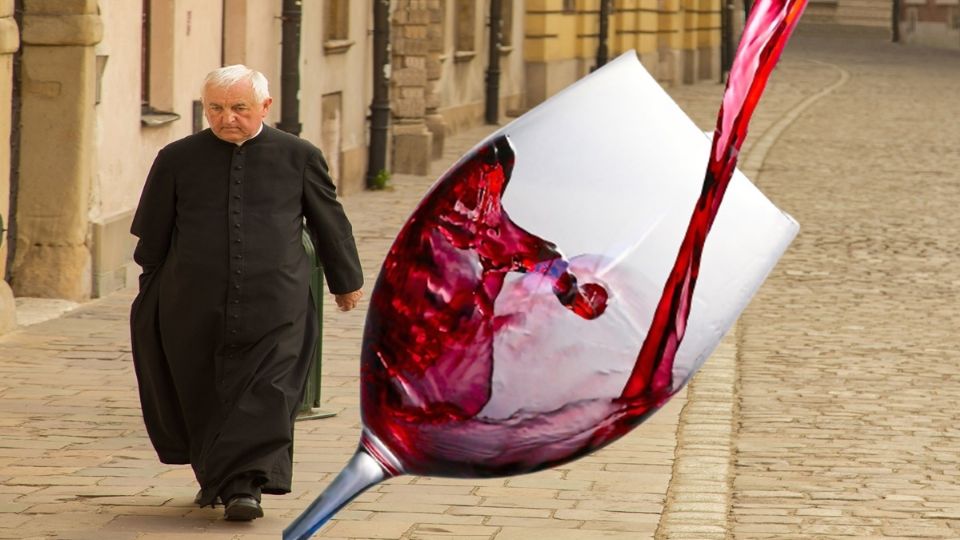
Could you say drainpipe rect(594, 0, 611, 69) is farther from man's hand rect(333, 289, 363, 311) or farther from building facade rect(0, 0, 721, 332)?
man's hand rect(333, 289, 363, 311)

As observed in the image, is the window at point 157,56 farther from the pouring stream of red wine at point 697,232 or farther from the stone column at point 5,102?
the pouring stream of red wine at point 697,232

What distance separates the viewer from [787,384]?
1031 centimetres

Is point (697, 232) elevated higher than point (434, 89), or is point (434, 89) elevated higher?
point (697, 232)

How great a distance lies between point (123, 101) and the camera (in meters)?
13.4

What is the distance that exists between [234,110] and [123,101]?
739 centimetres

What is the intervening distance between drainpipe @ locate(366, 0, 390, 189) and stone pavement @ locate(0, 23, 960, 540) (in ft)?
15.6

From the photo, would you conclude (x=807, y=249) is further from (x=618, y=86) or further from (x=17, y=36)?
(x=618, y=86)

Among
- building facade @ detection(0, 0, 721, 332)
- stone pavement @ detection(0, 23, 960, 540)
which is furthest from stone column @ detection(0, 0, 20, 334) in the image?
stone pavement @ detection(0, 23, 960, 540)

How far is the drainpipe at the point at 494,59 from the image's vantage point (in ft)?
99.9

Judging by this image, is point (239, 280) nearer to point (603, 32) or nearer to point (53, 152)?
point (53, 152)

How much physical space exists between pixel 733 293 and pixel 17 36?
8861mm

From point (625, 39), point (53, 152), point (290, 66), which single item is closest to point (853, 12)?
point (625, 39)

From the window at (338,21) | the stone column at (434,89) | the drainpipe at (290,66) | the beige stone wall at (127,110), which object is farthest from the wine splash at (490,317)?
the stone column at (434,89)

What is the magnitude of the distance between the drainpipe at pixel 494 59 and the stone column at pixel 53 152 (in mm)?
18298
